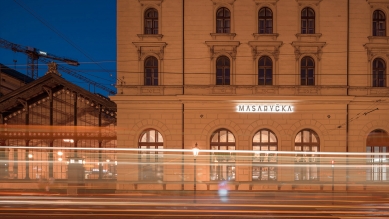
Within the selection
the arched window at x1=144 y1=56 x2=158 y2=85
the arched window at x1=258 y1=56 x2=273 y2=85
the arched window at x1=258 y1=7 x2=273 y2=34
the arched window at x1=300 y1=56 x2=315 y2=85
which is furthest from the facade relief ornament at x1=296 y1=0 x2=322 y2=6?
the arched window at x1=144 y1=56 x2=158 y2=85

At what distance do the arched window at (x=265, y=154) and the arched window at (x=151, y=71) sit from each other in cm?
689

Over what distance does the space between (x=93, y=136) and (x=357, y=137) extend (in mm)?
15524

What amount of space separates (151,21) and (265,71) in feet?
24.3

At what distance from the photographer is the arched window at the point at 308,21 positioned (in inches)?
822

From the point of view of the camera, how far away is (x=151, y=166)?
66.9 feet

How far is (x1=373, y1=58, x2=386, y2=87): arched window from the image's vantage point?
68.5 ft

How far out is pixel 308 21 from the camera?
20.9 m

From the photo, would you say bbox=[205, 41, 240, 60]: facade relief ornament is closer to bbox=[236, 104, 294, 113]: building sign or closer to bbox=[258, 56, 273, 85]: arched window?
bbox=[258, 56, 273, 85]: arched window

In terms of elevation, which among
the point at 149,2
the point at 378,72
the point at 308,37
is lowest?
the point at 378,72

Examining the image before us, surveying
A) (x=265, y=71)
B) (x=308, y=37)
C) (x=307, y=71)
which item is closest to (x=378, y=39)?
(x=308, y=37)

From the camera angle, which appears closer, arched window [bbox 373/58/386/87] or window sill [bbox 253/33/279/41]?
window sill [bbox 253/33/279/41]

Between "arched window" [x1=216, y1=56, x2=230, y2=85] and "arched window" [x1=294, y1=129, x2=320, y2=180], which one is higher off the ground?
"arched window" [x1=216, y1=56, x2=230, y2=85]

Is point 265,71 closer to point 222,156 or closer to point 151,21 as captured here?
point 222,156

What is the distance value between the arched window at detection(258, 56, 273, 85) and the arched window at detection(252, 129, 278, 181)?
2892 millimetres
